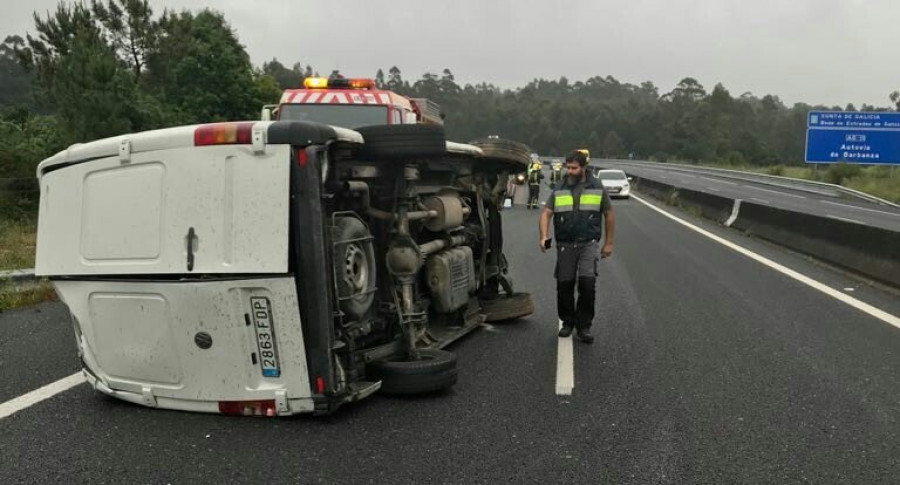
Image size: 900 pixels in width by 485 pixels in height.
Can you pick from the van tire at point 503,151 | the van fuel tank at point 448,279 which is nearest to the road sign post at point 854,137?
the van tire at point 503,151

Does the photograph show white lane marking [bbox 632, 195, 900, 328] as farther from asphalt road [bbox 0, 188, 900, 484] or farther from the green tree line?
the green tree line

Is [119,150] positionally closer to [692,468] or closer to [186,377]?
[186,377]

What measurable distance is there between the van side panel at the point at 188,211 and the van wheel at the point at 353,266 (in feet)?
1.75

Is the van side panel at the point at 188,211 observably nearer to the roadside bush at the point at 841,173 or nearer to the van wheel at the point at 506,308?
the van wheel at the point at 506,308

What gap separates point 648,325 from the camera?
7.62 metres

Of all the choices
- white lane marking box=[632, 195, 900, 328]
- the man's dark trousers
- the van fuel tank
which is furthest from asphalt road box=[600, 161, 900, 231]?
the van fuel tank

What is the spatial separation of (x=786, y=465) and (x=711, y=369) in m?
1.88

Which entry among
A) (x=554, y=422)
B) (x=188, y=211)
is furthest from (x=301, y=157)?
(x=554, y=422)

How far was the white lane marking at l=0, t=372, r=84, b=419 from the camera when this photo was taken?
502cm

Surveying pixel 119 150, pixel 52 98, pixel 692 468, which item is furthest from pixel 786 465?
pixel 52 98

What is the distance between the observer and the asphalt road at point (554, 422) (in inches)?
160

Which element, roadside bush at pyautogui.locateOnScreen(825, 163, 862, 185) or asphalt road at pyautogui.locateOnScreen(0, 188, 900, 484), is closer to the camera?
asphalt road at pyautogui.locateOnScreen(0, 188, 900, 484)

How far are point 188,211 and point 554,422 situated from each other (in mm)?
A: 2515

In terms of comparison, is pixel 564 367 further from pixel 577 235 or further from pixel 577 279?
pixel 577 235
